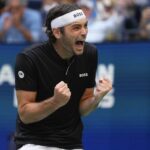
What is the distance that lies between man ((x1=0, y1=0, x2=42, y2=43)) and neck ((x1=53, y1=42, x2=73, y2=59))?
3445mm

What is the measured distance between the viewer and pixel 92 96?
514cm

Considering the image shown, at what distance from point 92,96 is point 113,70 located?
2.93 m

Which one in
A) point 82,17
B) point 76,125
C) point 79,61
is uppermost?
point 82,17

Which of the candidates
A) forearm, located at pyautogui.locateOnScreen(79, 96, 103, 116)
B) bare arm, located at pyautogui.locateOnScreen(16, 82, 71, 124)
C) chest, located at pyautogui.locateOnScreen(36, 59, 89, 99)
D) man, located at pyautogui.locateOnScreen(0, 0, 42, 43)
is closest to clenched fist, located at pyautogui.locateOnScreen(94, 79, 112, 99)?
forearm, located at pyautogui.locateOnScreen(79, 96, 103, 116)

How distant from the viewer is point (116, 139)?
800cm

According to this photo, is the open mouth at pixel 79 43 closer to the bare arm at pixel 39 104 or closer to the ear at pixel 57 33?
the ear at pixel 57 33

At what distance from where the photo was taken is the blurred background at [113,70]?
26.0ft

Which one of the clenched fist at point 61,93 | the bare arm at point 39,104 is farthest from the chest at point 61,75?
the clenched fist at point 61,93

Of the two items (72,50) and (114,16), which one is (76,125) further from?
(114,16)

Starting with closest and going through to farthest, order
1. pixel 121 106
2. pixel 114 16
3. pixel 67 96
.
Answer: pixel 67 96 → pixel 121 106 → pixel 114 16

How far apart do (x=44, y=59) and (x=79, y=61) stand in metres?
0.31

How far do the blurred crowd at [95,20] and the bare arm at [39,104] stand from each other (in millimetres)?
3509

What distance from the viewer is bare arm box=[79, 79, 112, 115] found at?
4.86m

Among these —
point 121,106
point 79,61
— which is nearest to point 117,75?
point 121,106
